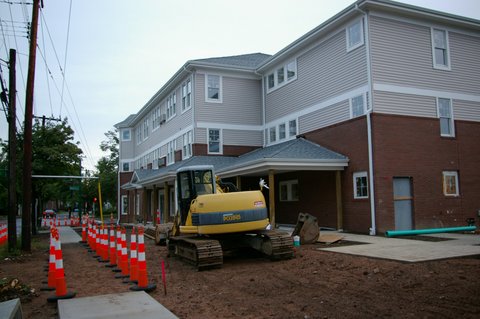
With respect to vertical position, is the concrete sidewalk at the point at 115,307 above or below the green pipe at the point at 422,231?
below

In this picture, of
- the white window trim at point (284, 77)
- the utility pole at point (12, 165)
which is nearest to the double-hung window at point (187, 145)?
the white window trim at point (284, 77)

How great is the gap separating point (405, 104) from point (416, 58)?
228cm

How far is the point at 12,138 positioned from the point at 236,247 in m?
10.3

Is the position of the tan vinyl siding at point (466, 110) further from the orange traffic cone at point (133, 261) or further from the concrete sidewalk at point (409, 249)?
the orange traffic cone at point (133, 261)

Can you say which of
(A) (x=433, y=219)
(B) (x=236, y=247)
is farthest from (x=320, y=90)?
(B) (x=236, y=247)

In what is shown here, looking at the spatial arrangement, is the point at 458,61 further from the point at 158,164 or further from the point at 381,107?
the point at 158,164

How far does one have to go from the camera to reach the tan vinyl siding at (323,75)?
1903cm

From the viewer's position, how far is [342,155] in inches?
758

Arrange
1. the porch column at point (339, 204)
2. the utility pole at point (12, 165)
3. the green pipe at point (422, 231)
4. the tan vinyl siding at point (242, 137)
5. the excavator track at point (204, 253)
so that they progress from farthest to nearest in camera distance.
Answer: the tan vinyl siding at point (242, 137) < the porch column at point (339, 204) < the utility pole at point (12, 165) < the green pipe at point (422, 231) < the excavator track at point (204, 253)

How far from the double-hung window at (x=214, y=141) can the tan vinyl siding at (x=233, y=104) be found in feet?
2.22

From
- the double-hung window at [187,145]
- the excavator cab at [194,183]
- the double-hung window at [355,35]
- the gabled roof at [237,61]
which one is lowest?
the excavator cab at [194,183]

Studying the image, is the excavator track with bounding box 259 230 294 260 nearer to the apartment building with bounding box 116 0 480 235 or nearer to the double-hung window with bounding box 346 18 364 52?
the apartment building with bounding box 116 0 480 235

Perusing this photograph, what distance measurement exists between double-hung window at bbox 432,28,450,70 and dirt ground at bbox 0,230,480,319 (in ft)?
39.2

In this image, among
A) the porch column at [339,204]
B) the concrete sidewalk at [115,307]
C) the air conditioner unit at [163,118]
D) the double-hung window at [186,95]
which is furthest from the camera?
the air conditioner unit at [163,118]
